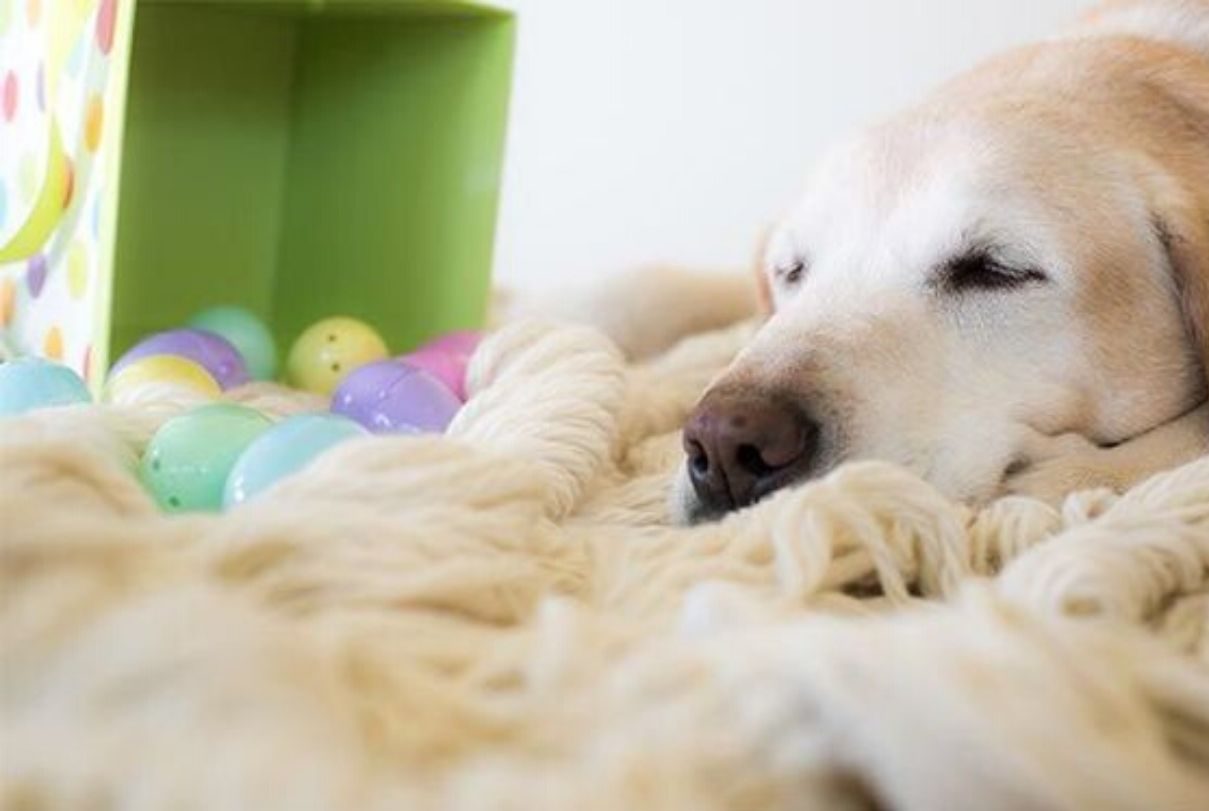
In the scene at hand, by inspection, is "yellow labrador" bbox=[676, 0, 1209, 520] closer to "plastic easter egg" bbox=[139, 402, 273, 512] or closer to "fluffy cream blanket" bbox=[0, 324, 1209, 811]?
"fluffy cream blanket" bbox=[0, 324, 1209, 811]

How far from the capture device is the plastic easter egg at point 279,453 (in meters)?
0.99

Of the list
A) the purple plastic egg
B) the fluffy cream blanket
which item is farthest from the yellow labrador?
the purple plastic egg

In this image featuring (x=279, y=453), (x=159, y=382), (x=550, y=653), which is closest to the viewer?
(x=550, y=653)

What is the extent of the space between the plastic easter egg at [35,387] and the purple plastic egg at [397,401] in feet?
0.74

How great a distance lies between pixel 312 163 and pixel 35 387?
0.92m

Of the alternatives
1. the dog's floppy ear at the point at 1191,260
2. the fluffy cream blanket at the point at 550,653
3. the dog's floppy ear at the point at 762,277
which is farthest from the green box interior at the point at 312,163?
the fluffy cream blanket at the point at 550,653

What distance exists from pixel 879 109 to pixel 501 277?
69cm

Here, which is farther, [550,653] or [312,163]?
[312,163]

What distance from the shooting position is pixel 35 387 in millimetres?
1225

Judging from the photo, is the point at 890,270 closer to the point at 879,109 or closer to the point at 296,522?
the point at 296,522

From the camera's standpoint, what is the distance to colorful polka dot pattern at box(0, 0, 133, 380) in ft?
4.91

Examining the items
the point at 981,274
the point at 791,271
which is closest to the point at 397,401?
the point at 791,271

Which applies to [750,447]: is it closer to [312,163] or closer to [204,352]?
[204,352]

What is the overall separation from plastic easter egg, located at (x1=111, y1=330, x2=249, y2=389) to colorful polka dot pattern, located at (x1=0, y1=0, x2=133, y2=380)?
0.06 meters
